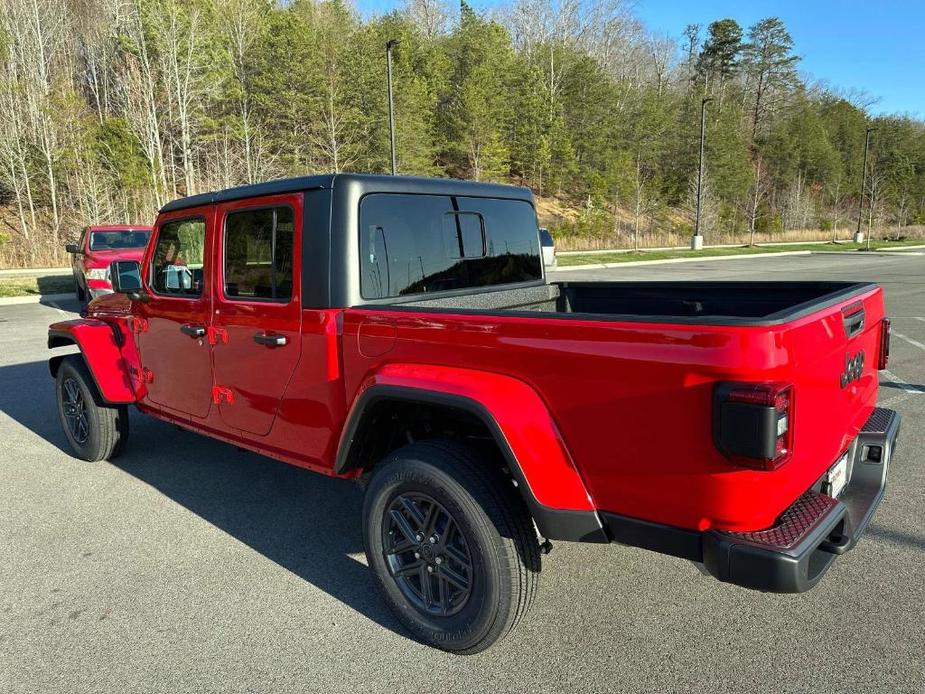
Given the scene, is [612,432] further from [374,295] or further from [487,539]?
[374,295]

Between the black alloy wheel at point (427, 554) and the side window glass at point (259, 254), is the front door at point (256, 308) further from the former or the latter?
the black alloy wheel at point (427, 554)

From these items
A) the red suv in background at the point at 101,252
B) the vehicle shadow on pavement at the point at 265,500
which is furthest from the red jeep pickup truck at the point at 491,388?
the red suv in background at the point at 101,252

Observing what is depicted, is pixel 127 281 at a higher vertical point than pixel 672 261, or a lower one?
higher

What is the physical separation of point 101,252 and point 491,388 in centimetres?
1246

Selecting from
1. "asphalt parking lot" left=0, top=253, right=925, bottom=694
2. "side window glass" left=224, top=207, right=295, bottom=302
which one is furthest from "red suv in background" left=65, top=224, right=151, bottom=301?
"side window glass" left=224, top=207, right=295, bottom=302

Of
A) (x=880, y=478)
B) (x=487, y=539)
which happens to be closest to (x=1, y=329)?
(x=487, y=539)

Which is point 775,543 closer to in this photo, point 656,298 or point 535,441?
point 535,441

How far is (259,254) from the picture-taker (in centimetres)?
328

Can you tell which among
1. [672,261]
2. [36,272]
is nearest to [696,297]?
[36,272]

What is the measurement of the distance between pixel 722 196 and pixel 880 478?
206 feet

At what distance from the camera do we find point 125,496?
427 cm

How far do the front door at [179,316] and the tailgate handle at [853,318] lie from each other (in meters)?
3.03

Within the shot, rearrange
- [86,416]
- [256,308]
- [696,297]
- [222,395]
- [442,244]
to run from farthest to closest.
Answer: [86,416]
[696,297]
[222,395]
[442,244]
[256,308]

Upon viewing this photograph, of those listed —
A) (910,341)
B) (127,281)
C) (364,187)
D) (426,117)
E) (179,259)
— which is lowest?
(910,341)
